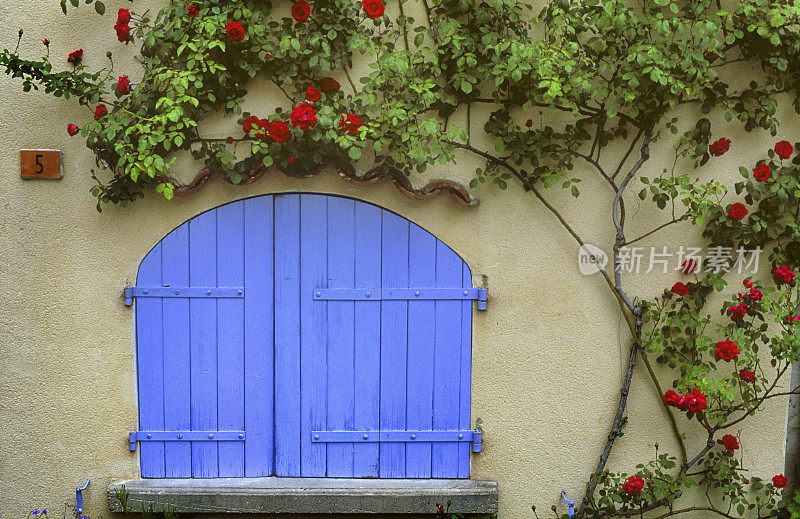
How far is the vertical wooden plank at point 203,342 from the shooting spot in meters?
3.22

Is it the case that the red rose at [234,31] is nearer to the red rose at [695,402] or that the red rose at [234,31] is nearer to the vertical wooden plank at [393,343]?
the vertical wooden plank at [393,343]

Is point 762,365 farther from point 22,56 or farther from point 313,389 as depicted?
point 22,56

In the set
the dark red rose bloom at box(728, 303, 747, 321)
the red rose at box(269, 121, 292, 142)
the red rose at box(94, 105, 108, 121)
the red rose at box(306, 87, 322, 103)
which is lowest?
the dark red rose bloom at box(728, 303, 747, 321)

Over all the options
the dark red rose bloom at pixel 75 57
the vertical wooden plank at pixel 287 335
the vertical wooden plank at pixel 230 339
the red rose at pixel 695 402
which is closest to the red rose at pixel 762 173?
the red rose at pixel 695 402

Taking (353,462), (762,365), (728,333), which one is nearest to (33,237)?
(353,462)

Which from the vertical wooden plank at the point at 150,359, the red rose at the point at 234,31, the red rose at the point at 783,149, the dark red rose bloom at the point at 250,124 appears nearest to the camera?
the red rose at the point at 234,31

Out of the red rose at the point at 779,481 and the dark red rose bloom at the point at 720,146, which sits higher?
the dark red rose bloom at the point at 720,146

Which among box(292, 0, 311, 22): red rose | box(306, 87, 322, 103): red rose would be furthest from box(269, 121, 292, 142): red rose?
box(292, 0, 311, 22): red rose

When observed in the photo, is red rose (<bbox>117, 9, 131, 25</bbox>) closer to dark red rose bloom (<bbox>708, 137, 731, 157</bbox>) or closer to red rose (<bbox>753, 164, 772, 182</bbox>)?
dark red rose bloom (<bbox>708, 137, 731, 157</bbox>)

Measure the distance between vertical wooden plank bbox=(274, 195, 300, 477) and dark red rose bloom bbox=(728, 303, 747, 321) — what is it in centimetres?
210

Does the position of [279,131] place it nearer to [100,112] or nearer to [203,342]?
[100,112]

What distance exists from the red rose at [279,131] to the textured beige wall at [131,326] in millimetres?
280

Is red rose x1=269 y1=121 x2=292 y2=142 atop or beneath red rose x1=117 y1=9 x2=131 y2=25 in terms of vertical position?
beneath

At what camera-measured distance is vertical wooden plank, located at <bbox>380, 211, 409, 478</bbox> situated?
10.6ft
